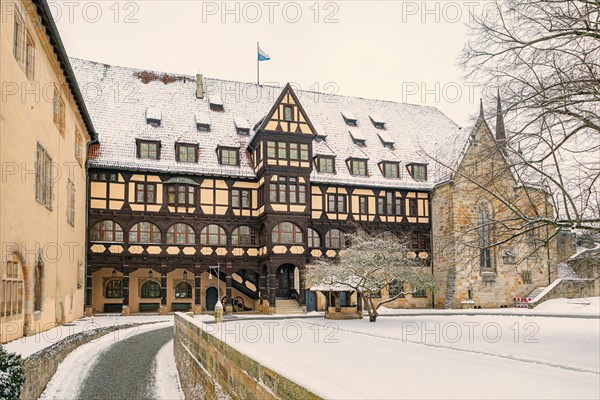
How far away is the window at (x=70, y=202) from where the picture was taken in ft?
92.0

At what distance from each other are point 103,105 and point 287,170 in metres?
13.1

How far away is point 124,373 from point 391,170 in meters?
29.3

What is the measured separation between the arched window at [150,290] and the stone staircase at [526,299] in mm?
24188

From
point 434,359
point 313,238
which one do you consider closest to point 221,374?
point 434,359

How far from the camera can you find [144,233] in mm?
38188

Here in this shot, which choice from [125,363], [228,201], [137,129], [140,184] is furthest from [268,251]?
[125,363]

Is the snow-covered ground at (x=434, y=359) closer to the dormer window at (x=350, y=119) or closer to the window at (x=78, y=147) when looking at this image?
the window at (x=78, y=147)

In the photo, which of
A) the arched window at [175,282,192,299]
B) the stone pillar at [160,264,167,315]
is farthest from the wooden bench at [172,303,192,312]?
the stone pillar at [160,264,167,315]

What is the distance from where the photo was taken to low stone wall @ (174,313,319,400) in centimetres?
667

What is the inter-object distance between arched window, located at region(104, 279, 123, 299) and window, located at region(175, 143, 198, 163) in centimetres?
885

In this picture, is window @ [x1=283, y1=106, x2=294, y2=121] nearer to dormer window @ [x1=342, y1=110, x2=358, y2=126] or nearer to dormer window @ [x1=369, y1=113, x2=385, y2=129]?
dormer window @ [x1=342, y1=110, x2=358, y2=126]

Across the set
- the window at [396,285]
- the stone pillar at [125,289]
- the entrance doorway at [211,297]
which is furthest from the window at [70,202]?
the window at [396,285]

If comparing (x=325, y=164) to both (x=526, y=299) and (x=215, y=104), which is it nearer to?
(x=215, y=104)

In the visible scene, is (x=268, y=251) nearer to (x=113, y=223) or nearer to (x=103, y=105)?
(x=113, y=223)
